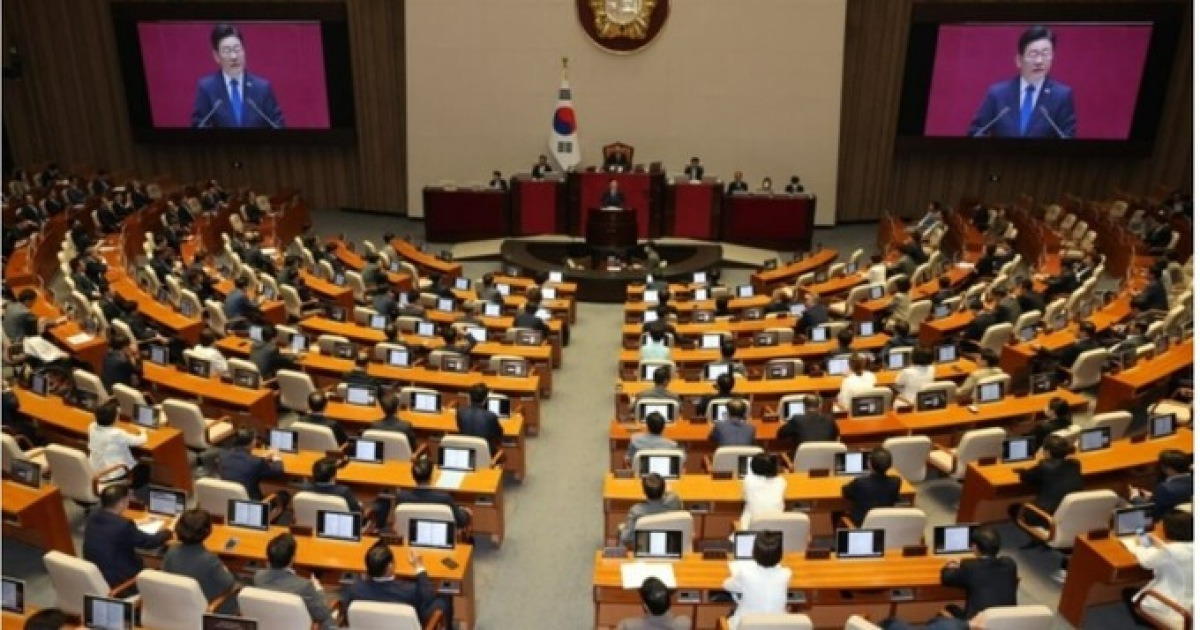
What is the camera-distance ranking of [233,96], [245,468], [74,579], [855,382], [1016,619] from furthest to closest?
1. [233,96]
2. [855,382]
3. [245,468]
4. [74,579]
5. [1016,619]

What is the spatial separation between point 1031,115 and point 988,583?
18043mm

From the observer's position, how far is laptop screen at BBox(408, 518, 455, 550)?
7.35 meters

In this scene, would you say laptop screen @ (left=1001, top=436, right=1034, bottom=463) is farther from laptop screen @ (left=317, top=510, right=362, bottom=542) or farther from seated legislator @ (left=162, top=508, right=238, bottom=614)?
seated legislator @ (left=162, top=508, right=238, bottom=614)

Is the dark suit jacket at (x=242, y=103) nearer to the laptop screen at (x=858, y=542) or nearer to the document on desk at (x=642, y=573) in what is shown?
the document on desk at (x=642, y=573)

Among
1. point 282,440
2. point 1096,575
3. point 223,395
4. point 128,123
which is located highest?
point 128,123

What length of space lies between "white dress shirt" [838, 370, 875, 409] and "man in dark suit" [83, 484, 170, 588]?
6.92m

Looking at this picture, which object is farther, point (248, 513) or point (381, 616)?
point (248, 513)

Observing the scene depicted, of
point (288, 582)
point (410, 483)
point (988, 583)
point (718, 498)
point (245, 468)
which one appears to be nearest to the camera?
point (288, 582)

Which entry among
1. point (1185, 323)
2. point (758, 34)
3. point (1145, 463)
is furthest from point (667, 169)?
point (1145, 463)

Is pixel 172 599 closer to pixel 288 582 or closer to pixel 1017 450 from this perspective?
pixel 288 582

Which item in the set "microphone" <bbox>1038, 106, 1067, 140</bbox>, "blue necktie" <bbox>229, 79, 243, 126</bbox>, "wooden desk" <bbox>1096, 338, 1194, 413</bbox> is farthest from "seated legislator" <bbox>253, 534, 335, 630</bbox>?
"microphone" <bbox>1038, 106, 1067, 140</bbox>

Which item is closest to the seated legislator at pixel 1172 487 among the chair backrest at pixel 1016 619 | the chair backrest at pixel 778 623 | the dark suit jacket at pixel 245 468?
the chair backrest at pixel 1016 619

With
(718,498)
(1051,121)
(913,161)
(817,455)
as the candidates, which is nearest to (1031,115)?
(1051,121)

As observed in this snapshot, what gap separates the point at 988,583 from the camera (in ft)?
21.7
